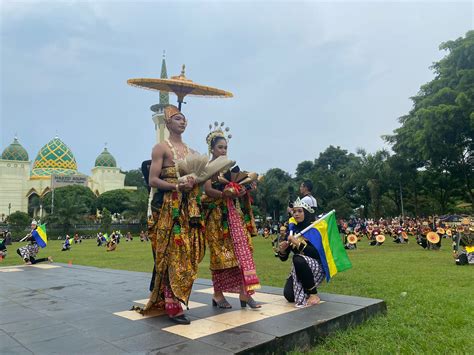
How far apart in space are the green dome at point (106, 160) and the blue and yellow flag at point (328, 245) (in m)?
72.9

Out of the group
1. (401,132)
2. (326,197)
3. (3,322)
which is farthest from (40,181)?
(3,322)

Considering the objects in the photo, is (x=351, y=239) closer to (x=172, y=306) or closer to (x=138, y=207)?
(x=172, y=306)

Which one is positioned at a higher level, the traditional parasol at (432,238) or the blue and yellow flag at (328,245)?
the blue and yellow flag at (328,245)

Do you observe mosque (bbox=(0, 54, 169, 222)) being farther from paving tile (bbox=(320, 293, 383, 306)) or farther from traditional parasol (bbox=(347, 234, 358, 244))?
paving tile (bbox=(320, 293, 383, 306))

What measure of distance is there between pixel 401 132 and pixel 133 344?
31.9 metres

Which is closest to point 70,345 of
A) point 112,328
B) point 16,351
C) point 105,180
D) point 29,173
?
point 16,351

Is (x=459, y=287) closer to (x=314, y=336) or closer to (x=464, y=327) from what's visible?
(x=464, y=327)

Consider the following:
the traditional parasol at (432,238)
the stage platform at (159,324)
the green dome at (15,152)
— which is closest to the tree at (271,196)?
the traditional parasol at (432,238)

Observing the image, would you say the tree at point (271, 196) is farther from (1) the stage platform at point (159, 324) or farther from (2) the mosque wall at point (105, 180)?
(2) the mosque wall at point (105, 180)

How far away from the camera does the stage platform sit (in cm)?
315

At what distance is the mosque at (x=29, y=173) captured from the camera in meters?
64.2

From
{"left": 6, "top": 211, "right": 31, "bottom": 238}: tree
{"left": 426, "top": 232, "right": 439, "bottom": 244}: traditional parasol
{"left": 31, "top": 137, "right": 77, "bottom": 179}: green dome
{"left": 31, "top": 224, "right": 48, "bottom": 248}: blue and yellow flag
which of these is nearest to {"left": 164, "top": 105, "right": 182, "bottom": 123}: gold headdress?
{"left": 31, "top": 224, "right": 48, "bottom": 248}: blue and yellow flag

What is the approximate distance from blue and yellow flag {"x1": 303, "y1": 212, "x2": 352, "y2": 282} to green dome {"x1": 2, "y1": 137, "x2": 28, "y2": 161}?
72013 mm

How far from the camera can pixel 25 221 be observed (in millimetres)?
49438
